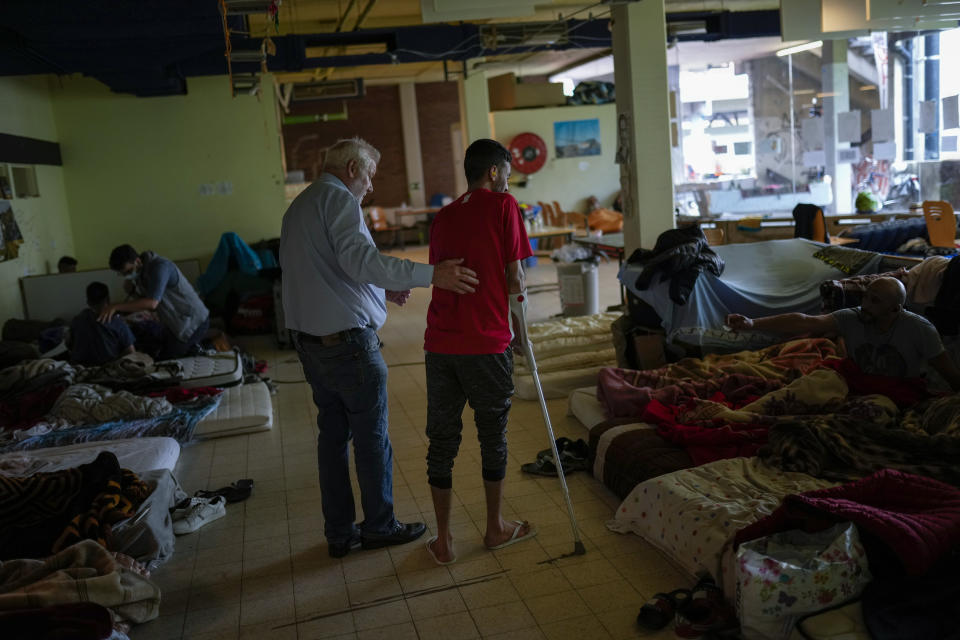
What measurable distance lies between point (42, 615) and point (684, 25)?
32.8ft

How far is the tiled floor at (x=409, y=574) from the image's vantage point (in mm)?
3422

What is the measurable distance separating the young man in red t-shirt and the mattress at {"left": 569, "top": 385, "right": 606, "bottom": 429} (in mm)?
1697

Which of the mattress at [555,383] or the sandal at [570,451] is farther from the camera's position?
the mattress at [555,383]

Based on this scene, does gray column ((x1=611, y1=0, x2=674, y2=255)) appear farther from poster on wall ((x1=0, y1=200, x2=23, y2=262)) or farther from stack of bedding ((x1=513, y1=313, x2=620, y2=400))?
poster on wall ((x1=0, y1=200, x2=23, y2=262))

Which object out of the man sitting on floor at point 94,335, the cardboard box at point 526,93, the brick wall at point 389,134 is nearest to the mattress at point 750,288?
the man sitting on floor at point 94,335

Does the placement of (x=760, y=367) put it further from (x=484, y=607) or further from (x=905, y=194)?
(x=905, y=194)

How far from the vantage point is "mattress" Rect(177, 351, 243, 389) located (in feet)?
23.3

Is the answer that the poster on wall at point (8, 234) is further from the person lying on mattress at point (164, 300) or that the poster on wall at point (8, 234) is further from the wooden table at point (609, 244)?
the wooden table at point (609, 244)

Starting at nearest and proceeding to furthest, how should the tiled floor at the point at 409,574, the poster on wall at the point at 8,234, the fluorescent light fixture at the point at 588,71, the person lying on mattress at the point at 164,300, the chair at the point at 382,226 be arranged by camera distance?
the tiled floor at the point at 409,574
the person lying on mattress at the point at 164,300
the poster on wall at the point at 8,234
the fluorescent light fixture at the point at 588,71
the chair at the point at 382,226

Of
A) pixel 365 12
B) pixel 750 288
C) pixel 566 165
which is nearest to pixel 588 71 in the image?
pixel 566 165

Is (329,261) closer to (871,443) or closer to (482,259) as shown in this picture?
(482,259)

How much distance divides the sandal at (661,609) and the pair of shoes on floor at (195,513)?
2407mm

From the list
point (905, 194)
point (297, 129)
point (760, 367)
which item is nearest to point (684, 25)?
point (905, 194)

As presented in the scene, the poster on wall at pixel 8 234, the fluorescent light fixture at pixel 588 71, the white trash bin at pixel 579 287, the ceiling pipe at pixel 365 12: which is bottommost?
the white trash bin at pixel 579 287
